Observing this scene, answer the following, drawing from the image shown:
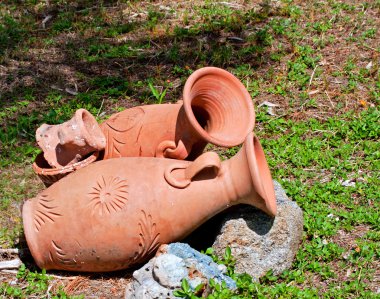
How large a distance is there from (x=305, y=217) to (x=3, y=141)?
2.41 m

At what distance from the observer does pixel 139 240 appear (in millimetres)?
3861

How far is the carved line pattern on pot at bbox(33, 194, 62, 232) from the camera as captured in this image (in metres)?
3.93

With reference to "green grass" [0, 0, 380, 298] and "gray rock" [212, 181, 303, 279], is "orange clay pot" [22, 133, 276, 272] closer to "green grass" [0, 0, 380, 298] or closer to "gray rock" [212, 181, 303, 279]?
"gray rock" [212, 181, 303, 279]

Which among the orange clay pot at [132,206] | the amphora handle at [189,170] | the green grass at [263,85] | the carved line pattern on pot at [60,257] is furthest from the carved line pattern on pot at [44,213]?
the amphora handle at [189,170]

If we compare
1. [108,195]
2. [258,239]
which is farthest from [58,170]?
[258,239]

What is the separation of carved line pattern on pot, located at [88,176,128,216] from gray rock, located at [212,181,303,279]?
61 cm

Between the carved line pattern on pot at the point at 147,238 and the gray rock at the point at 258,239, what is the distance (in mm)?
363

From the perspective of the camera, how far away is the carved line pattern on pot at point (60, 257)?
3.93m

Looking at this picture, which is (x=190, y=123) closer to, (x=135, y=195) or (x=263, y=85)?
(x=135, y=195)

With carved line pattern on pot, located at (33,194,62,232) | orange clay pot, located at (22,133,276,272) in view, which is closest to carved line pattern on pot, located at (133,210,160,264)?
orange clay pot, located at (22,133,276,272)

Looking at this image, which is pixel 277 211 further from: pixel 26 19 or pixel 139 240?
pixel 26 19

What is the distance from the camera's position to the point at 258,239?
13.1 ft

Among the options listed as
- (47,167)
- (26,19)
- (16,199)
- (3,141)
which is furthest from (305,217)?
(26,19)

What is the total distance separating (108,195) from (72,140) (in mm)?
492
